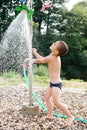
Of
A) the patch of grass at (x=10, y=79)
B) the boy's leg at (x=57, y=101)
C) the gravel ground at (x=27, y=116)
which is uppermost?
the boy's leg at (x=57, y=101)

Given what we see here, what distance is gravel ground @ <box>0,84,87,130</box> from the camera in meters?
3.85

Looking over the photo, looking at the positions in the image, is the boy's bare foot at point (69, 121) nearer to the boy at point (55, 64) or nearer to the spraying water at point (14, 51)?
the boy at point (55, 64)

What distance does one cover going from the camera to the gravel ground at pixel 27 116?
3852 millimetres

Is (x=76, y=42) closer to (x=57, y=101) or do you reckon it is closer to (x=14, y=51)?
(x=14, y=51)

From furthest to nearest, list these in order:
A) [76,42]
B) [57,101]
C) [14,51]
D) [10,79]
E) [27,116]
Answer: [76,42], [14,51], [10,79], [27,116], [57,101]

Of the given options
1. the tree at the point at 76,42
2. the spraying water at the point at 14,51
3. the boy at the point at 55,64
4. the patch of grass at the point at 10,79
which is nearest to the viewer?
the boy at the point at 55,64

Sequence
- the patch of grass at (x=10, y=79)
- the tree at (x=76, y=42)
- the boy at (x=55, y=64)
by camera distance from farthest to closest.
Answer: the tree at (x=76, y=42) → the patch of grass at (x=10, y=79) → the boy at (x=55, y=64)

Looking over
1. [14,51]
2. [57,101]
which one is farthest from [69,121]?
[14,51]

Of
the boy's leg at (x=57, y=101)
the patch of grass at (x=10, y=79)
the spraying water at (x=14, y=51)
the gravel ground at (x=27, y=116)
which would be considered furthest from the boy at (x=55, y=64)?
the spraying water at (x=14, y=51)

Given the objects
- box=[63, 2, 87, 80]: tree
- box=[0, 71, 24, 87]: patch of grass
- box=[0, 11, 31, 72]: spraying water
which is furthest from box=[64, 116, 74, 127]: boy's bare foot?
box=[63, 2, 87, 80]: tree

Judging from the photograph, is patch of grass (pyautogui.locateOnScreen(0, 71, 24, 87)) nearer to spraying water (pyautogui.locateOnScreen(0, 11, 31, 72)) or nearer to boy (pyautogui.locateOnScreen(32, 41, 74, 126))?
spraying water (pyautogui.locateOnScreen(0, 11, 31, 72))

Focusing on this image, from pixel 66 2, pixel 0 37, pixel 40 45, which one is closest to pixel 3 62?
pixel 0 37

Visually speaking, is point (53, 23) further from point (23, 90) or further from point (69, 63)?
point (23, 90)

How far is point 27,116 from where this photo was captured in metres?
4.18
